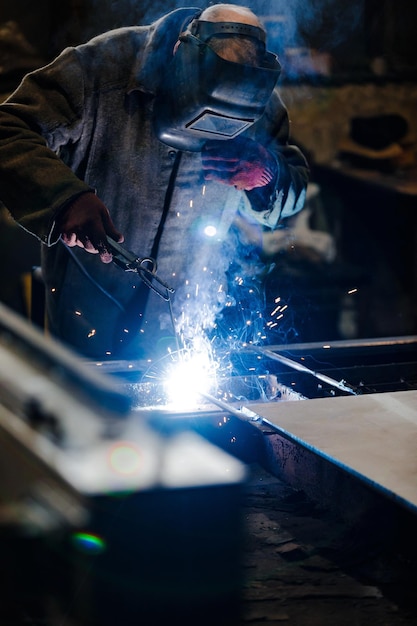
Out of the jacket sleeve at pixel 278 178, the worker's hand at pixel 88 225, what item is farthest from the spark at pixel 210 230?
the worker's hand at pixel 88 225

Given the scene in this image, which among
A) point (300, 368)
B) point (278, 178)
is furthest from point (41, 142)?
point (300, 368)

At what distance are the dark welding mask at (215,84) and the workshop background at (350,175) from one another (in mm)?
3234

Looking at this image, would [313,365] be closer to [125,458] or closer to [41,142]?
[41,142]

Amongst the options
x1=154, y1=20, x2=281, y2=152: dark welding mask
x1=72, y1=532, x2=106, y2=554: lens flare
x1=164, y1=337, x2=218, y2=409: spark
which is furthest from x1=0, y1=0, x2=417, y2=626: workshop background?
x1=154, y1=20, x2=281, y2=152: dark welding mask

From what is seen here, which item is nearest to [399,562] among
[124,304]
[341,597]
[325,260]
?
[341,597]

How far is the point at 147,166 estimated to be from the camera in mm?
3172

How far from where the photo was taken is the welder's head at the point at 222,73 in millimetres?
2508

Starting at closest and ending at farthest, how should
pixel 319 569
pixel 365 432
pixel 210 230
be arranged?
1. pixel 319 569
2. pixel 365 432
3. pixel 210 230

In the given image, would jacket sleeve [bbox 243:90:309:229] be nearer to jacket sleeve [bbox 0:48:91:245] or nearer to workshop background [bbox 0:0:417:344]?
jacket sleeve [bbox 0:48:91:245]

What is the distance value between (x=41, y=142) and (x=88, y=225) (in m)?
0.39

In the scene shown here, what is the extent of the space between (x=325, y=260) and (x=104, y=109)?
4.23 meters

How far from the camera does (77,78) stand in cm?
290

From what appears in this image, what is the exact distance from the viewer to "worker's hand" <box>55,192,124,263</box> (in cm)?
253

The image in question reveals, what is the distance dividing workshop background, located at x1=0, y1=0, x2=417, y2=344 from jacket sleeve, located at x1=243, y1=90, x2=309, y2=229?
251cm
